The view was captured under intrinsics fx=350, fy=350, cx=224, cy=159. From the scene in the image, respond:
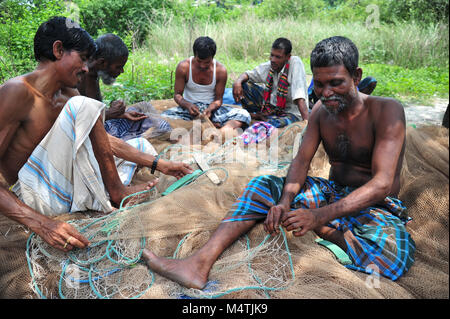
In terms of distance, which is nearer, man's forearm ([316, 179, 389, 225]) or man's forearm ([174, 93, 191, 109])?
man's forearm ([316, 179, 389, 225])

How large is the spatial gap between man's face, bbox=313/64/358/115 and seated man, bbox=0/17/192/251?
1.46 m

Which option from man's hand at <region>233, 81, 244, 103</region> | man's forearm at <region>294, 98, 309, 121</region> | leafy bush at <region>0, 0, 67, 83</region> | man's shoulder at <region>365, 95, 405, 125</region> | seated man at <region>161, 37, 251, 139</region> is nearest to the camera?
man's shoulder at <region>365, 95, 405, 125</region>

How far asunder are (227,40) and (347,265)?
9.25 metres

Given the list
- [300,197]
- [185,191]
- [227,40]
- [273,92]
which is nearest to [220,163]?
[185,191]

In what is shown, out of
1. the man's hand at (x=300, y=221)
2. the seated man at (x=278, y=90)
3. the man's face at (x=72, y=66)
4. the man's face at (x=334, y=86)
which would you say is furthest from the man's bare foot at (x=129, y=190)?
the seated man at (x=278, y=90)

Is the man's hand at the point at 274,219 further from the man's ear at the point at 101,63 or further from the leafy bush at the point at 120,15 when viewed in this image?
the leafy bush at the point at 120,15

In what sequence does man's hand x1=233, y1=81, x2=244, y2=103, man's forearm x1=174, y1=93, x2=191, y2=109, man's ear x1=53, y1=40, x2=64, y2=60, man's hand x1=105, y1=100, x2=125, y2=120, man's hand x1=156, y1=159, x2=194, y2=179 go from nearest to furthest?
man's ear x1=53, y1=40, x2=64, y2=60 < man's hand x1=156, y1=159, x2=194, y2=179 < man's hand x1=105, y1=100, x2=125, y2=120 < man's forearm x1=174, y1=93, x2=191, y2=109 < man's hand x1=233, y1=81, x2=244, y2=103

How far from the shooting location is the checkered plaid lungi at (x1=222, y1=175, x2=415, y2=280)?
1958mm

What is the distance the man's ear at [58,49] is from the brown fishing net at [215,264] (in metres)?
1.07

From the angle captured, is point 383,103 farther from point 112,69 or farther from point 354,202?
point 112,69

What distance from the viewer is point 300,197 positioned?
229 cm

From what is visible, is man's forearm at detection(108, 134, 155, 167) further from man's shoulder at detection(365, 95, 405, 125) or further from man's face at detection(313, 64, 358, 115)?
Result: man's shoulder at detection(365, 95, 405, 125)

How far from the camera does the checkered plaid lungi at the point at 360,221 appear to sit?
6.42ft

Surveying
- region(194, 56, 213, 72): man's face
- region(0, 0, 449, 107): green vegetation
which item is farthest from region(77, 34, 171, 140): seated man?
region(0, 0, 449, 107): green vegetation
